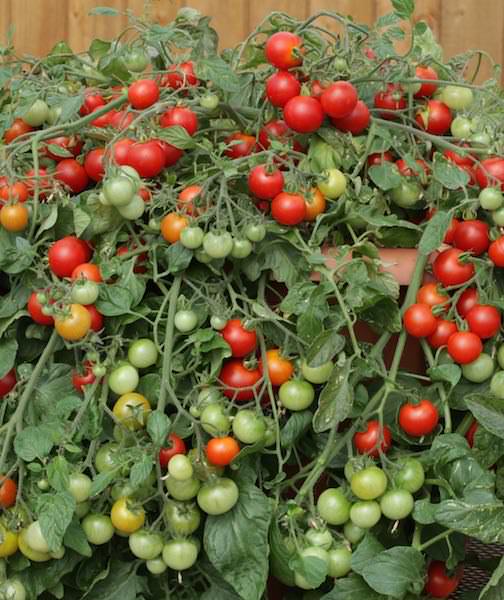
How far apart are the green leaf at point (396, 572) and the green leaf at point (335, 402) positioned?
124 millimetres

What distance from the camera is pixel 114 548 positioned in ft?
3.26

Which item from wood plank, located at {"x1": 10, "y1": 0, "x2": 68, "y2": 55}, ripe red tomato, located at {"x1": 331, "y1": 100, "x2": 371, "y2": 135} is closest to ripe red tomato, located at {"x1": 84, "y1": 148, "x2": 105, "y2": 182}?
ripe red tomato, located at {"x1": 331, "y1": 100, "x2": 371, "y2": 135}

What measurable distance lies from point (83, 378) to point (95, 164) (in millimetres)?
227

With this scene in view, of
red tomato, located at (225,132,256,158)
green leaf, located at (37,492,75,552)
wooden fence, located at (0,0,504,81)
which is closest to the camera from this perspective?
green leaf, located at (37,492,75,552)

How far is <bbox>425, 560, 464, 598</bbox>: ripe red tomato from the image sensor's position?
39.5 inches

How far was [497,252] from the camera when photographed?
95 centimetres

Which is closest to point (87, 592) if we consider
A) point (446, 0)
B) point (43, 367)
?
point (43, 367)

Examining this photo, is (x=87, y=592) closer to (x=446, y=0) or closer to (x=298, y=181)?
(x=298, y=181)

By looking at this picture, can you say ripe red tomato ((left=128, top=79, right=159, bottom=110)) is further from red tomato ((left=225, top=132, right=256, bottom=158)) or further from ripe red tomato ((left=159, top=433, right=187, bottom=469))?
ripe red tomato ((left=159, top=433, right=187, bottom=469))

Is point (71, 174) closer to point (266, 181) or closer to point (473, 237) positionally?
point (266, 181)

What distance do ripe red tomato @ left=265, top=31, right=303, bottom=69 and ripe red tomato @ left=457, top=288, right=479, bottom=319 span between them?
0.92 ft

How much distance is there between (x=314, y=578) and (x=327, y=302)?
0.81ft

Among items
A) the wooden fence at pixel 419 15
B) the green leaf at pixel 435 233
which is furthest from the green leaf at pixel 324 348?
the wooden fence at pixel 419 15

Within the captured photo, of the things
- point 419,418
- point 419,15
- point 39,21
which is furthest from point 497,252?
point 39,21
